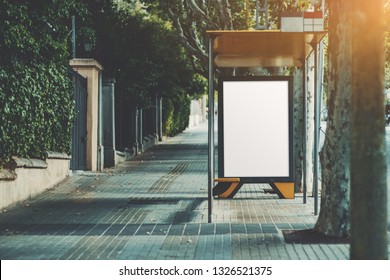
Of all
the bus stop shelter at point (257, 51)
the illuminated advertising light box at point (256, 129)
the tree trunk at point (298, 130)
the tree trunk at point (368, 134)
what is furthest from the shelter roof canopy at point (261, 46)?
the tree trunk at point (368, 134)

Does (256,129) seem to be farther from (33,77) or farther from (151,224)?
(33,77)

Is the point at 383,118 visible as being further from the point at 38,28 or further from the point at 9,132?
the point at 38,28

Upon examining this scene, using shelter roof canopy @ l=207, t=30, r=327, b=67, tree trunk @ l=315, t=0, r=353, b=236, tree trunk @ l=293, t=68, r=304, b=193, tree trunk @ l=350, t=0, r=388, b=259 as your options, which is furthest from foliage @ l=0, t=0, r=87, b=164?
tree trunk @ l=350, t=0, r=388, b=259

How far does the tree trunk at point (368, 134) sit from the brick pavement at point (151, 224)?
2.86 m

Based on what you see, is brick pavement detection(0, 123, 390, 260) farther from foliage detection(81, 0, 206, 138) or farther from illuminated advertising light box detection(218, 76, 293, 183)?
foliage detection(81, 0, 206, 138)

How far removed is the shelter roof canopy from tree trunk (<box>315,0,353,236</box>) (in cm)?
126

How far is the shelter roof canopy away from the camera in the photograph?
11.0 m

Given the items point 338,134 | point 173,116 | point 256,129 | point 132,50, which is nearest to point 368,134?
point 338,134

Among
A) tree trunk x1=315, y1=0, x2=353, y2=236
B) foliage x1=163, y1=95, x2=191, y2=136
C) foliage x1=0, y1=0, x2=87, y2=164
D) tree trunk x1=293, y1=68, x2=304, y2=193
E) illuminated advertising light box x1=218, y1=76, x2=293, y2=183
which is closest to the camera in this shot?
tree trunk x1=315, y1=0, x2=353, y2=236

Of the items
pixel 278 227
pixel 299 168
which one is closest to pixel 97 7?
pixel 299 168

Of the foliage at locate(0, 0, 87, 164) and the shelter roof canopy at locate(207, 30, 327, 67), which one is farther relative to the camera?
the foliage at locate(0, 0, 87, 164)

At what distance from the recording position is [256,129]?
46.0 ft

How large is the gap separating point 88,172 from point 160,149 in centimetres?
1326

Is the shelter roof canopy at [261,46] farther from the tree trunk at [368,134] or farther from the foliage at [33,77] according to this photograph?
the tree trunk at [368,134]
